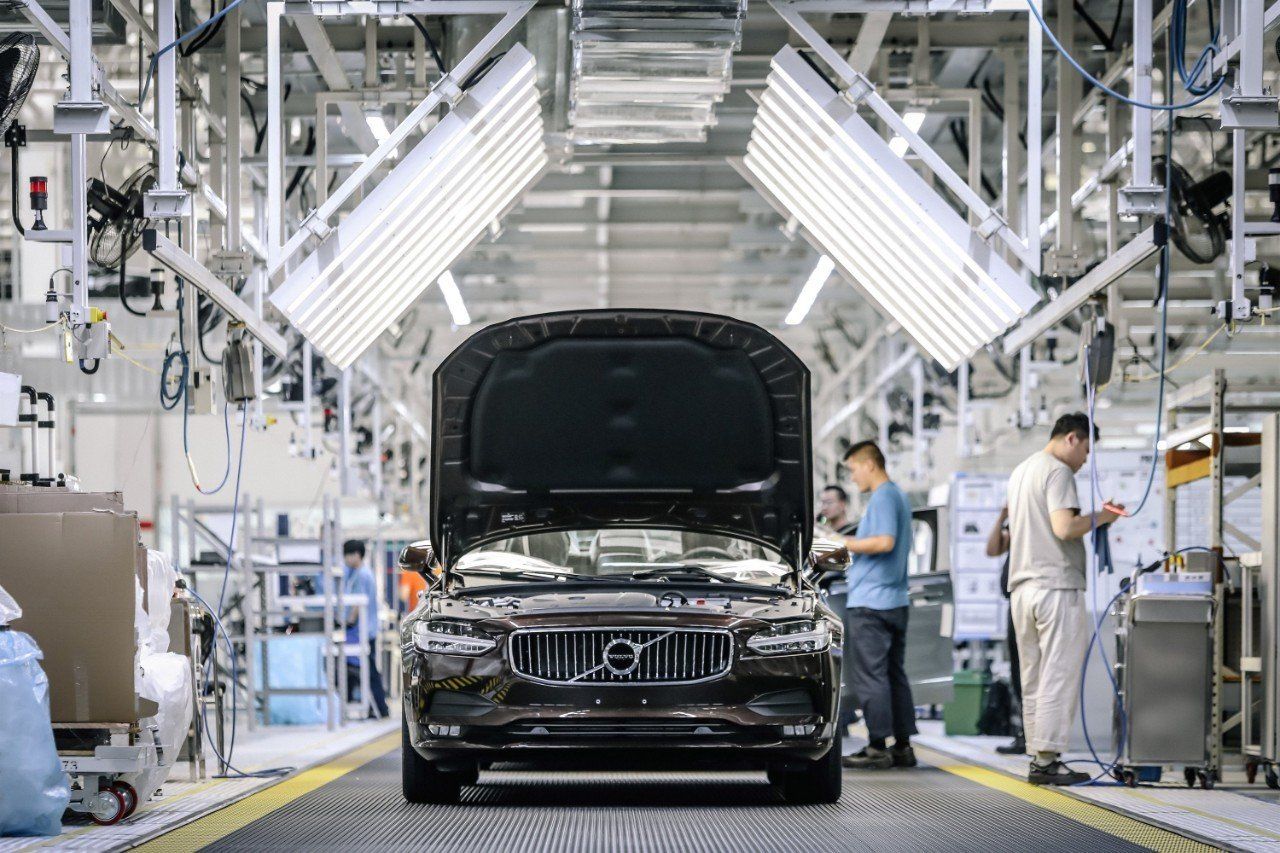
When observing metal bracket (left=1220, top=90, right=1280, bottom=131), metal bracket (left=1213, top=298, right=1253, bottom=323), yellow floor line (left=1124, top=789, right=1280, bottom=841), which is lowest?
yellow floor line (left=1124, top=789, right=1280, bottom=841)

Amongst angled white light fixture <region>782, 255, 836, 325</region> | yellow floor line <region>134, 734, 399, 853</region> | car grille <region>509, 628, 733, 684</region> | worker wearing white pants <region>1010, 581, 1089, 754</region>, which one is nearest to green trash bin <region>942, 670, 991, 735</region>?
angled white light fixture <region>782, 255, 836, 325</region>

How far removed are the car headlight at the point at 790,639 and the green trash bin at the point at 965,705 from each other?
19.8 feet

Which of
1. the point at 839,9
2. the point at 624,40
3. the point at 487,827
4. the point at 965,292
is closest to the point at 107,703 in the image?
the point at 487,827

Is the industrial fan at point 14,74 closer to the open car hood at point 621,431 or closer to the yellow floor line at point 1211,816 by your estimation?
the open car hood at point 621,431

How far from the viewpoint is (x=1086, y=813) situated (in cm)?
677

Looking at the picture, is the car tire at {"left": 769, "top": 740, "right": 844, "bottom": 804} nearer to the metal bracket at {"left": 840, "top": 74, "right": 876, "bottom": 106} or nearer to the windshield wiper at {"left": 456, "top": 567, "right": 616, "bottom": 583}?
the windshield wiper at {"left": 456, "top": 567, "right": 616, "bottom": 583}

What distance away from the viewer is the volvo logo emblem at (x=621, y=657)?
6426mm

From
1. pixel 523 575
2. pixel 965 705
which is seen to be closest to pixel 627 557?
pixel 523 575

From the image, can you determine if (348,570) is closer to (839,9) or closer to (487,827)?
(839,9)

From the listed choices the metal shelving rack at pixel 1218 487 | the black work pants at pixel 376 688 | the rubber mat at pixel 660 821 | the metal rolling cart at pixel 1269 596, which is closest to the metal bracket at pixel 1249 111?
the metal rolling cart at pixel 1269 596

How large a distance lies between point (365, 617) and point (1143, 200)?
379 inches

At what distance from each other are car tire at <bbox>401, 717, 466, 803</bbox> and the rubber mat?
0.30 feet

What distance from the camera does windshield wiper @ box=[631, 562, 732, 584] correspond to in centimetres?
707

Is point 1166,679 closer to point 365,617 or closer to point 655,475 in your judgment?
point 655,475
